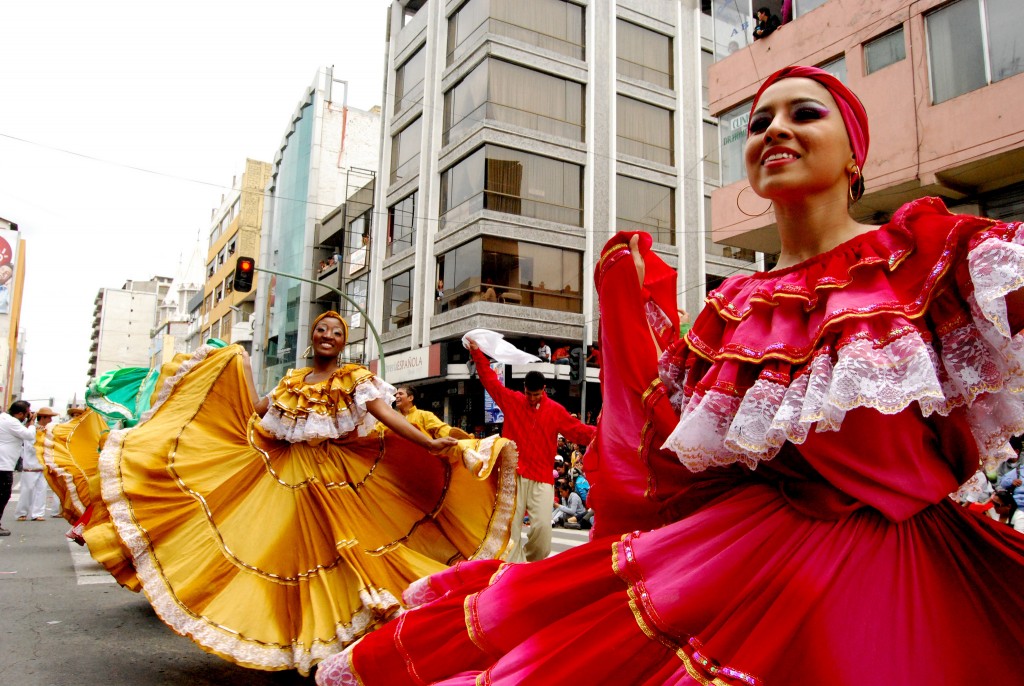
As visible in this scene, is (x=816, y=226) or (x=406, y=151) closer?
(x=816, y=226)

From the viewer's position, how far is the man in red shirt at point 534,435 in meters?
6.39

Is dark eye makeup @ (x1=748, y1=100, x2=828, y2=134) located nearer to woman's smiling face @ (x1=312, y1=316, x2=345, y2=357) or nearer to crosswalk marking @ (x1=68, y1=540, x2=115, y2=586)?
A: woman's smiling face @ (x1=312, y1=316, x2=345, y2=357)

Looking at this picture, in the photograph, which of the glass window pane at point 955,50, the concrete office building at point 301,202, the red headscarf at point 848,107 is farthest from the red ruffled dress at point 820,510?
the concrete office building at point 301,202

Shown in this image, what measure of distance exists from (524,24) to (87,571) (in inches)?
871

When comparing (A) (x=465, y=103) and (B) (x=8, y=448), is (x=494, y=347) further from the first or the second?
(A) (x=465, y=103)

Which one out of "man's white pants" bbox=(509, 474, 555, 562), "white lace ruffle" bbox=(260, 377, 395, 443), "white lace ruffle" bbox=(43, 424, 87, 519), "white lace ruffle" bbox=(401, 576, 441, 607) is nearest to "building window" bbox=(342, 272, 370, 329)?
"white lace ruffle" bbox=(43, 424, 87, 519)

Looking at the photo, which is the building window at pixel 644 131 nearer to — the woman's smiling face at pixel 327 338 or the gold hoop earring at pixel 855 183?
the woman's smiling face at pixel 327 338

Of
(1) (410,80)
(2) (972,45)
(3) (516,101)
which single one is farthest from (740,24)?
(1) (410,80)

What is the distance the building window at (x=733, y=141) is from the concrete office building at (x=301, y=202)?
84.8 ft

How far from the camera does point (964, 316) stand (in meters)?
1.55

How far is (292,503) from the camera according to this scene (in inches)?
167

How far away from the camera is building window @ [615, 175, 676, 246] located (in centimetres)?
2577

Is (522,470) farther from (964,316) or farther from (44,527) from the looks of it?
(44,527)

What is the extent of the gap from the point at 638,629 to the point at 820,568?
1.20 ft
